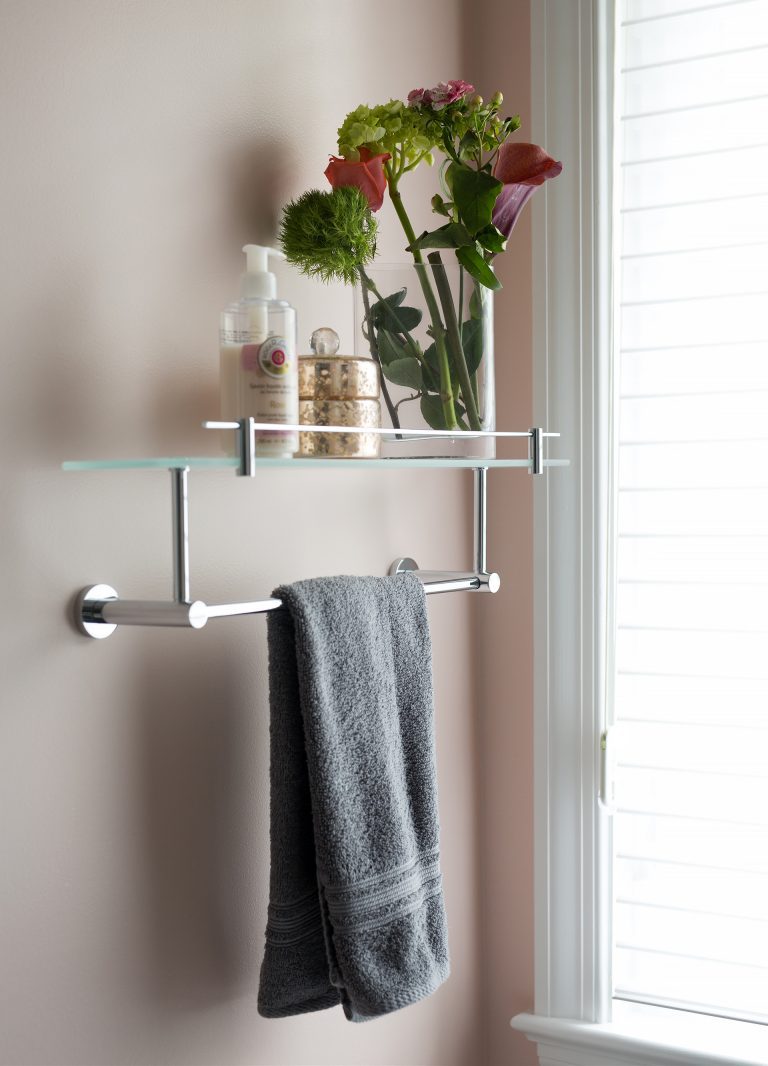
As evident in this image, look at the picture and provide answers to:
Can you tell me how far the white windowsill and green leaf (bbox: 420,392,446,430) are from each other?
772 mm

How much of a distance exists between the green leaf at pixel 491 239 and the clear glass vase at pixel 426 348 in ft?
0.10

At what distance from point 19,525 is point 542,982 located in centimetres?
93

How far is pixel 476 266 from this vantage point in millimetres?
991

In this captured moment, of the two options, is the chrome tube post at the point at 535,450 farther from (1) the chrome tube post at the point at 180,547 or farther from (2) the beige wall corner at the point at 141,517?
(1) the chrome tube post at the point at 180,547

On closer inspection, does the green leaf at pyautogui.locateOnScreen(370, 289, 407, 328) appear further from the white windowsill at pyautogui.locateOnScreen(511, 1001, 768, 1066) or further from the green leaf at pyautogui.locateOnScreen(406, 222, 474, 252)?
the white windowsill at pyautogui.locateOnScreen(511, 1001, 768, 1066)

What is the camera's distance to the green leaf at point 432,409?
989 millimetres

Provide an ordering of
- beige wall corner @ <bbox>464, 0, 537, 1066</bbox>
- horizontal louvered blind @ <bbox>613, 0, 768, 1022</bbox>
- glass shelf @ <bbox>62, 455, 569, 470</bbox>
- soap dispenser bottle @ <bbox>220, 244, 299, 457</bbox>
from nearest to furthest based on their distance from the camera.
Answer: glass shelf @ <bbox>62, 455, 569, 470</bbox>, soap dispenser bottle @ <bbox>220, 244, 299, 457</bbox>, horizontal louvered blind @ <bbox>613, 0, 768, 1022</bbox>, beige wall corner @ <bbox>464, 0, 537, 1066</bbox>

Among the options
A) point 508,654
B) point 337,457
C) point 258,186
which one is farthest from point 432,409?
point 508,654

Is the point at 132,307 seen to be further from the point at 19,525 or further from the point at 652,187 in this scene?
the point at 652,187

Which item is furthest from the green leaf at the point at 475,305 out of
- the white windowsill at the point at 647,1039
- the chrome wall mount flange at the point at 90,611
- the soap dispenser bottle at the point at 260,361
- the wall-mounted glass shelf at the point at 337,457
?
the white windowsill at the point at 647,1039

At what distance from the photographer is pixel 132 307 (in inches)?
32.3

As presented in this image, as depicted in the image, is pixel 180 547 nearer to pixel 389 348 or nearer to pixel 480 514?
pixel 389 348

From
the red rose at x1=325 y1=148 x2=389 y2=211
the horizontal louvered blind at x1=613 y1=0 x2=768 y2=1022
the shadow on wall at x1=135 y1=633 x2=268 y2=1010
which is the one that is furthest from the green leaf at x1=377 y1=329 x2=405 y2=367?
the horizontal louvered blind at x1=613 y1=0 x2=768 y2=1022

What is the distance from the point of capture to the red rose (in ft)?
3.11
